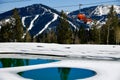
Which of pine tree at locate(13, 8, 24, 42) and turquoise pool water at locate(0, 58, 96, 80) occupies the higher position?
pine tree at locate(13, 8, 24, 42)

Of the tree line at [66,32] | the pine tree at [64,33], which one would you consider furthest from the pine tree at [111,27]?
the pine tree at [64,33]

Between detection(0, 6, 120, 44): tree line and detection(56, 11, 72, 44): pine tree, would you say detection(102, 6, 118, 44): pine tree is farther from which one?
detection(56, 11, 72, 44): pine tree

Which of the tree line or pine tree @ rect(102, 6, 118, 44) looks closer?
the tree line

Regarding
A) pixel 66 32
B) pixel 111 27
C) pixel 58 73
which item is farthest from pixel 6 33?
pixel 58 73

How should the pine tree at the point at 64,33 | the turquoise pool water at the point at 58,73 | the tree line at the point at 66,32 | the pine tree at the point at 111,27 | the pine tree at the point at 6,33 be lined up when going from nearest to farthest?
the turquoise pool water at the point at 58,73 → the pine tree at the point at 64,33 → the tree line at the point at 66,32 → the pine tree at the point at 111,27 → the pine tree at the point at 6,33

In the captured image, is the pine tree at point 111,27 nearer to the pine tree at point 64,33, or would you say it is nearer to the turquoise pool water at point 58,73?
the pine tree at point 64,33

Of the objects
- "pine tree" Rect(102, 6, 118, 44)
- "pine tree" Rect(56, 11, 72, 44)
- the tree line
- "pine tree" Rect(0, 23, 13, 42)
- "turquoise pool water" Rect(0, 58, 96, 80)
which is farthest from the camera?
"pine tree" Rect(0, 23, 13, 42)

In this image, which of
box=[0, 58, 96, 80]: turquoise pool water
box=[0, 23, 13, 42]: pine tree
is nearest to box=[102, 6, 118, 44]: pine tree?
box=[0, 23, 13, 42]: pine tree

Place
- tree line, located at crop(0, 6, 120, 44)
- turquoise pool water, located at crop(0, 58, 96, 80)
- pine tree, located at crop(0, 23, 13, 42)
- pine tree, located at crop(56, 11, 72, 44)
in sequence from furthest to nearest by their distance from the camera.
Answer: pine tree, located at crop(0, 23, 13, 42)
tree line, located at crop(0, 6, 120, 44)
pine tree, located at crop(56, 11, 72, 44)
turquoise pool water, located at crop(0, 58, 96, 80)

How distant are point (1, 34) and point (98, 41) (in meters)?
26.2

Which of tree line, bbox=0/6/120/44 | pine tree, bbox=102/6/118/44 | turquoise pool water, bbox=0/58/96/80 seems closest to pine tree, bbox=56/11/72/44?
tree line, bbox=0/6/120/44

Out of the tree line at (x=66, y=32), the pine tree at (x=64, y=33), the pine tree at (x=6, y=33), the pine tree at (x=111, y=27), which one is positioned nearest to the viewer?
the pine tree at (x=64, y=33)

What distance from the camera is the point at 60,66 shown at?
21062 millimetres

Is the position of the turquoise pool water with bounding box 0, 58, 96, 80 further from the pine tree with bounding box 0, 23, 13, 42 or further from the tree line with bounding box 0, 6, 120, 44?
the pine tree with bounding box 0, 23, 13, 42
